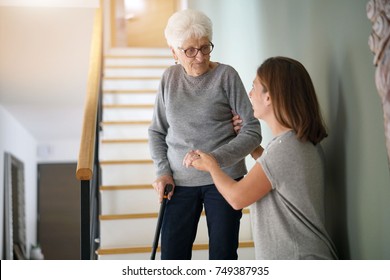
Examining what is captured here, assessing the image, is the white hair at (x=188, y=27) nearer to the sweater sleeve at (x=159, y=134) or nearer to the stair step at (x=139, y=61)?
the sweater sleeve at (x=159, y=134)

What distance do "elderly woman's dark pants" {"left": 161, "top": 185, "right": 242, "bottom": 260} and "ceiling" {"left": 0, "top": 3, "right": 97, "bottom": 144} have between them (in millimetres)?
2530

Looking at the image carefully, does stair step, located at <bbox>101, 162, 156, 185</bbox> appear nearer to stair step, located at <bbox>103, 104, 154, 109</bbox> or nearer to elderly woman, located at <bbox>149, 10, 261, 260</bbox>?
stair step, located at <bbox>103, 104, 154, 109</bbox>

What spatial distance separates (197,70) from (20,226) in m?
5.01

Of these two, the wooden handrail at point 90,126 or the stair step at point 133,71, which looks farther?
the stair step at point 133,71

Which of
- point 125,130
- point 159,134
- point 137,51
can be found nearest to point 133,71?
point 137,51

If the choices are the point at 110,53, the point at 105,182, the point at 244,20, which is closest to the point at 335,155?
the point at 244,20

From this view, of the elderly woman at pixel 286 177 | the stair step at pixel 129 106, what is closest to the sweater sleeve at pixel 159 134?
the elderly woman at pixel 286 177

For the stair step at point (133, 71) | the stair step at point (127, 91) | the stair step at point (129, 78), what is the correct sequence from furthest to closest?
the stair step at point (133, 71)
the stair step at point (129, 78)
the stair step at point (127, 91)

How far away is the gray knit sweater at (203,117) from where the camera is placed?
1.44 meters

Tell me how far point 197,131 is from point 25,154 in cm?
520

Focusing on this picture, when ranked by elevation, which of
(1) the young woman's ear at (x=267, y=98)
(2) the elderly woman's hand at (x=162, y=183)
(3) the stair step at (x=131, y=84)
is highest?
(3) the stair step at (x=131, y=84)

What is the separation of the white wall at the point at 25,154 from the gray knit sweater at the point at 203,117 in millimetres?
3890

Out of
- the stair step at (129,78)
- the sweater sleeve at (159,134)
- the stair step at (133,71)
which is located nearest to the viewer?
the sweater sleeve at (159,134)

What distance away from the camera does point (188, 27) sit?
1.42m
